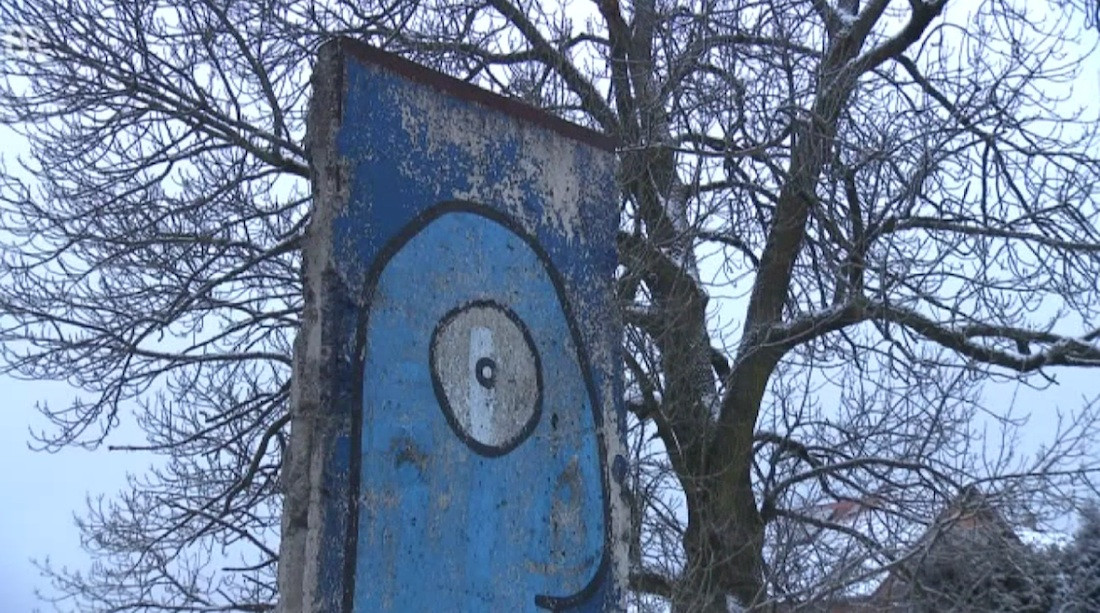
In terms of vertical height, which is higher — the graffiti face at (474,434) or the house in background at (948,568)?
the house in background at (948,568)

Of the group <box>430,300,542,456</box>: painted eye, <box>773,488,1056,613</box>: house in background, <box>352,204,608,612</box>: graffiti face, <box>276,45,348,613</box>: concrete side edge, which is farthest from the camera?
<box>773,488,1056,613</box>: house in background

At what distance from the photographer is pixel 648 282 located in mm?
6168

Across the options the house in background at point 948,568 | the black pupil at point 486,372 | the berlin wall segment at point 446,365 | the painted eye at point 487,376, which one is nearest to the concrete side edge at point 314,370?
the berlin wall segment at point 446,365

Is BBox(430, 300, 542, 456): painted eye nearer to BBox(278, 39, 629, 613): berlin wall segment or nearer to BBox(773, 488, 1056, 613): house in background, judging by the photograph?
BBox(278, 39, 629, 613): berlin wall segment

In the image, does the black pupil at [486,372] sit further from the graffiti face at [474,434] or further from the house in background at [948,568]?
the house in background at [948,568]

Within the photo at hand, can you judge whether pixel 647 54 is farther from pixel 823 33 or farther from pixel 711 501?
pixel 711 501

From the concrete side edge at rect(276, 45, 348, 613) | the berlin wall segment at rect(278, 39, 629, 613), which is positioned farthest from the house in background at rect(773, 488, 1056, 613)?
the concrete side edge at rect(276, 45, 348, 613)

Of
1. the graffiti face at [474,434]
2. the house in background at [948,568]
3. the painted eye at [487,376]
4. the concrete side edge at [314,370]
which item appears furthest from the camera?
the house in background at [948,568]

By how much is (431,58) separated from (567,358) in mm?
4149

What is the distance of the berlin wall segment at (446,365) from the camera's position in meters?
2.38

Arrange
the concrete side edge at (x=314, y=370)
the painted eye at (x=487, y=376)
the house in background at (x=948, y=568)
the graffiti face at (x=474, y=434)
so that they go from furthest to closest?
the house in background at (x=948, y=568)
the painted eye at (x=487, y=376)
the graffiti face at (x=474, y=434)
the concrete side edge at (x=314, y=370)

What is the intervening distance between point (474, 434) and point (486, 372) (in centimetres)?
15

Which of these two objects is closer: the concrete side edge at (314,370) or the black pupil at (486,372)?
the concrete side edge at (314,370)

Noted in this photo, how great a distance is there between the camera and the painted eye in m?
2.64
